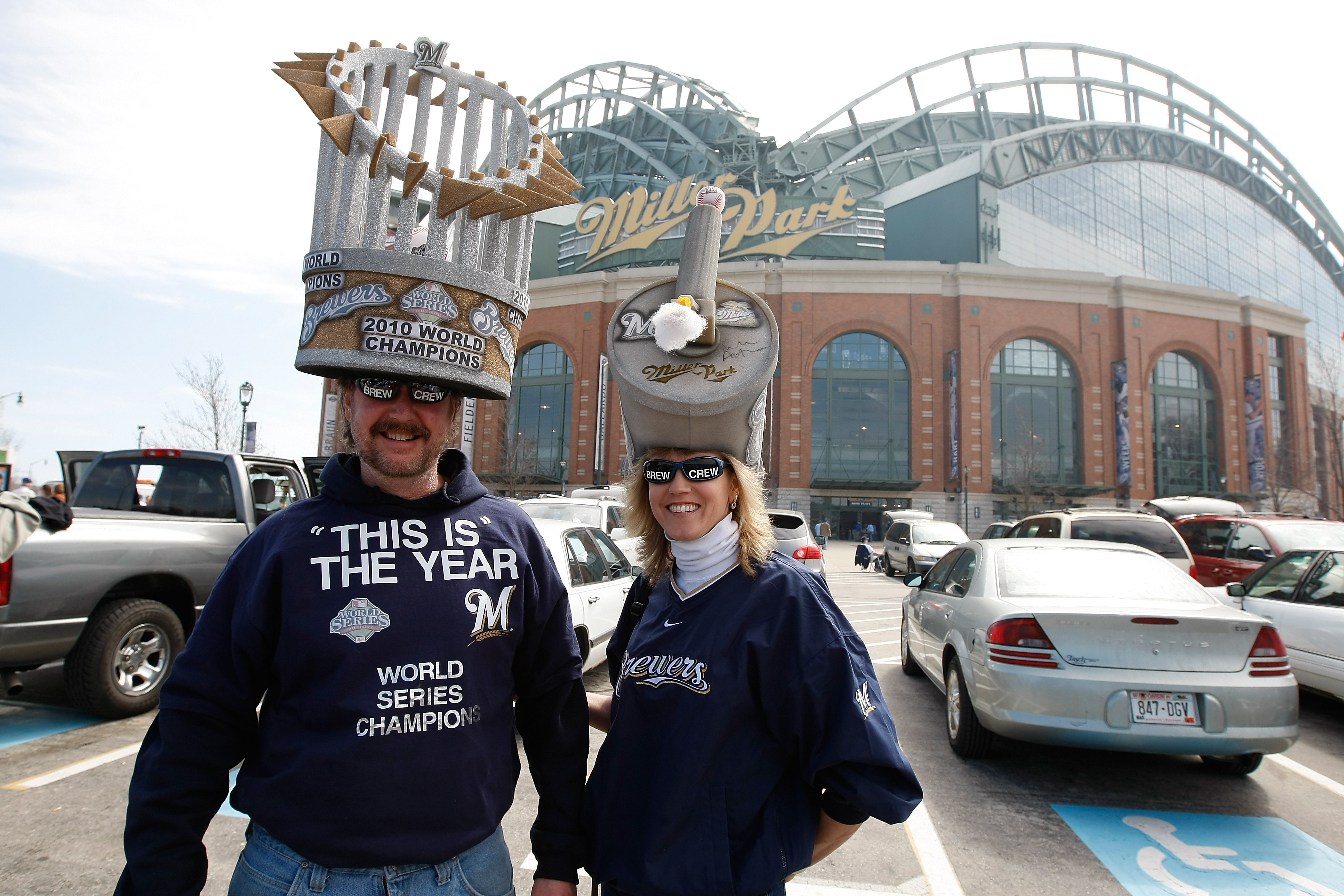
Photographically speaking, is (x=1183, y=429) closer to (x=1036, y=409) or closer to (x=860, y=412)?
(x=1036, y=409)

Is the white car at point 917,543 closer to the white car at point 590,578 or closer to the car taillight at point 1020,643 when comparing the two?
the white car at point 590,578

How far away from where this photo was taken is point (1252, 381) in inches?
1794

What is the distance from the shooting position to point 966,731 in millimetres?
4777

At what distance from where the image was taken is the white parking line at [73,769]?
4020 millimetres

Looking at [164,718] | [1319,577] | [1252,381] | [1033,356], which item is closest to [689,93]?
[1033,356]

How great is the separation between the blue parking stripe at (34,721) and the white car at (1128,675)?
628 centimetres

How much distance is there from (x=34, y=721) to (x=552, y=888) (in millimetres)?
5663

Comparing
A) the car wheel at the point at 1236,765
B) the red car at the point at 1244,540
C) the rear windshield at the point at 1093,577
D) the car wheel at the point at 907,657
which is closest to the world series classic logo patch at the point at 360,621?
the rear windshield at the point at 1093,577

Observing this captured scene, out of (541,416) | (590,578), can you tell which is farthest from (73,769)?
(541,416)

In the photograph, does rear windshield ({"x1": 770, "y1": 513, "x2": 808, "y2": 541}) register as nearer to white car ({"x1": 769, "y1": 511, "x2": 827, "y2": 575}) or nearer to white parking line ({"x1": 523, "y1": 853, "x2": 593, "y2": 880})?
white car ({"x1": 769, "y1": 511, "x2": 827, "y2": 575})

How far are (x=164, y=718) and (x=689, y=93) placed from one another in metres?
65.7

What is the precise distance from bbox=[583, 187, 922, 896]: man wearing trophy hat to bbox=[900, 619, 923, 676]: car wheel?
234 inches

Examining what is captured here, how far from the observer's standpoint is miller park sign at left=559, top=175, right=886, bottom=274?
1788 inches

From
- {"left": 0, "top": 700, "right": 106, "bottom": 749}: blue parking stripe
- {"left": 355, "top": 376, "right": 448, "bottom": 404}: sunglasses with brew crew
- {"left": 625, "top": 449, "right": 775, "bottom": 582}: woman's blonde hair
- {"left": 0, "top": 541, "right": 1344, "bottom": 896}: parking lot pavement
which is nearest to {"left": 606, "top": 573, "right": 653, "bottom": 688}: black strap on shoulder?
{"left": 625, "top": 449, "right": 775, "bottom": 582}: woman's blonde hair
